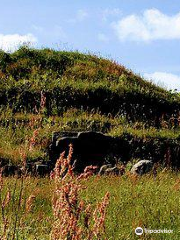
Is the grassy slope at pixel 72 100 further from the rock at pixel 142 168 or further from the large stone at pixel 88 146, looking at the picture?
the rock at pixel 142 168

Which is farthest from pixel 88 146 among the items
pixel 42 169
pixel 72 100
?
pixel 72 100

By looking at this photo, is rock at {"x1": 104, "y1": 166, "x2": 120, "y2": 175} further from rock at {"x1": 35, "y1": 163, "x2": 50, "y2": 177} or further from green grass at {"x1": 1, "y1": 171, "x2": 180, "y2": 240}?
rock at {"x1": 35, "y1": 163, "x2": 50, "y2": 177}

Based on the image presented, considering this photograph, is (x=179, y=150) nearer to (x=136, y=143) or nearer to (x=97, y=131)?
(x=136, y=143)

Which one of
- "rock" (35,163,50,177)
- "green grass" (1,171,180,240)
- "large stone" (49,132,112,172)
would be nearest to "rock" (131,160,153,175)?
"green grass" (1,171,180,240)

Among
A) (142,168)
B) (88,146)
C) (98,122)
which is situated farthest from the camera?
(98,122)

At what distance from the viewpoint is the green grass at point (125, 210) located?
6684 millimetres

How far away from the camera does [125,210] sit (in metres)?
8.19

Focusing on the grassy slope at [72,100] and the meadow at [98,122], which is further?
the grassy slope at [72,100]

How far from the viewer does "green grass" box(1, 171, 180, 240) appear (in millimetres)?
6684

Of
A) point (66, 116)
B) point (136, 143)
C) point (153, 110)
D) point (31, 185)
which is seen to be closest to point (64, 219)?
point (31, 185)

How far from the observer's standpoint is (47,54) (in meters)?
26.6

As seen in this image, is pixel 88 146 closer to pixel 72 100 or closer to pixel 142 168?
pixel 142 168

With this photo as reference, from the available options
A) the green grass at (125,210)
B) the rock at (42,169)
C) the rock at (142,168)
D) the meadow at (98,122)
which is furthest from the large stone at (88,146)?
the green grass at (125,210)

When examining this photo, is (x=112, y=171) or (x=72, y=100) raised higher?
(x=72, y=100)
